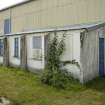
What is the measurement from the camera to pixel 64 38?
1426cm

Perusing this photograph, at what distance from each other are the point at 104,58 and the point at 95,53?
0.89 meters

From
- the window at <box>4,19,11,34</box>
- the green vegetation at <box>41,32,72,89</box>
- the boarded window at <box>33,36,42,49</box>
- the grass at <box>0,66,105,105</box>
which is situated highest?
the window at <box>4,19,11,34</box>

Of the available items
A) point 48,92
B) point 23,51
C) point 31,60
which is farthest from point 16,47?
point 48,92

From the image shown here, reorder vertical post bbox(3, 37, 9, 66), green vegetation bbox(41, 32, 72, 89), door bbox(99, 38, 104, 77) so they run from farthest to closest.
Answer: vertical post bbox(3, 37, 9, 66) → door bbox(99, 38, 104, 77) → green vegetation bbox(41, 32, 72, 89)

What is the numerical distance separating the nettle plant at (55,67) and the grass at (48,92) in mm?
395

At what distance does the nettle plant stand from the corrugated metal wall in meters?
3.04

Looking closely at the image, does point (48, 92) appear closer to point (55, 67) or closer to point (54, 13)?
point (55, 67)

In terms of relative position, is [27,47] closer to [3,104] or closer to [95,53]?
[95,53]

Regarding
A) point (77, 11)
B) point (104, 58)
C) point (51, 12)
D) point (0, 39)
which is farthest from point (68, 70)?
point (0, 39)

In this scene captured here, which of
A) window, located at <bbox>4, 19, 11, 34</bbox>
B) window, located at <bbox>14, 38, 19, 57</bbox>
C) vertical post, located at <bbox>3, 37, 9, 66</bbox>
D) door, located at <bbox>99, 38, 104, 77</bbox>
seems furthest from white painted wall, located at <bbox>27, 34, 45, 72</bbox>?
window, located at <bbox>4, 19, 11, 34</bbox>

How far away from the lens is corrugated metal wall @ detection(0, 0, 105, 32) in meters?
16.0

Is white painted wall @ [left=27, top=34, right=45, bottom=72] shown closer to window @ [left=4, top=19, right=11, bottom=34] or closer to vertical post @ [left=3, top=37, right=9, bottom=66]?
vertical post @ [left=3, top=37, right=9, bottom=66]

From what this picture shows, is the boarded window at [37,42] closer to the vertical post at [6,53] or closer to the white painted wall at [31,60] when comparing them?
the white painted wall at [31,60]

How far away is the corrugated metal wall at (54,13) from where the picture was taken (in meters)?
16.0
